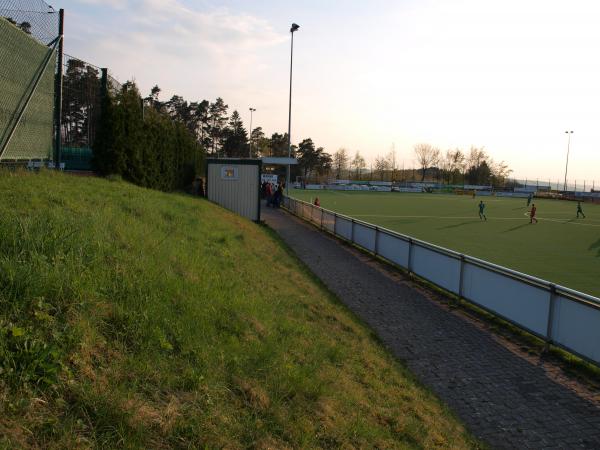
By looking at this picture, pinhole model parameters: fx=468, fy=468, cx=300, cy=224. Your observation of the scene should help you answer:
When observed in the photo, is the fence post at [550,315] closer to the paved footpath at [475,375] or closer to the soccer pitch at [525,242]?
the paved footpath at [475,375]

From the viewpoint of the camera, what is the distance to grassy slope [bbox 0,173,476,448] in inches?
119

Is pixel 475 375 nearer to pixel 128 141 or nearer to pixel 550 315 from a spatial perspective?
pixel 550 315

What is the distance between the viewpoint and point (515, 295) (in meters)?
8.37

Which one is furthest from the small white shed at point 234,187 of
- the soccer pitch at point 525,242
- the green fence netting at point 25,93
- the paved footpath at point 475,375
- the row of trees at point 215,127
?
the row of trees at point 215,127

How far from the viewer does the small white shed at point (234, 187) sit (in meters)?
23.0

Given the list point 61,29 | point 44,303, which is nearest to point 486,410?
point 44,303

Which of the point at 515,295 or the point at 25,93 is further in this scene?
the point at 515,295

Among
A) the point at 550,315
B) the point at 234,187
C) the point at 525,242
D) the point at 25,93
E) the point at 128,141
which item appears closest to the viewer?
the point at 550,315

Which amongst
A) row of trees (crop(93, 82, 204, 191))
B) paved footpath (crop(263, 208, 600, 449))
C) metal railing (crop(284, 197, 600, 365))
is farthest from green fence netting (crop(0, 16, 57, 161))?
metal railing (crop(284, 197, 600, 365))

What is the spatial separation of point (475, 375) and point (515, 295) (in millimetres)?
2404

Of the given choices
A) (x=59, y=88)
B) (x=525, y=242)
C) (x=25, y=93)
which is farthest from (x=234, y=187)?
(x=25, y=93)

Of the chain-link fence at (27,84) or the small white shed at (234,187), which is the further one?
the small white shed at (234,187)

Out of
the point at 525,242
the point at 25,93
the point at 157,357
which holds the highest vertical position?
the point at 25,93

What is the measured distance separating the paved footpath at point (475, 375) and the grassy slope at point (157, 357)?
21.0 inches
